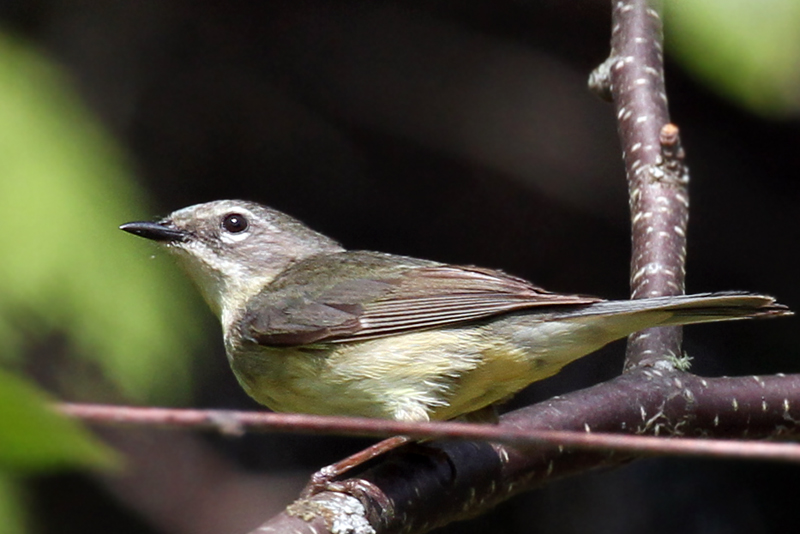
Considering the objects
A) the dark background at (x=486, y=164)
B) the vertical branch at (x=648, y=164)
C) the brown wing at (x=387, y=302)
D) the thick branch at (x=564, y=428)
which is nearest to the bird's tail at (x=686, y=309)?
the brown wing at (x=387, y=302)

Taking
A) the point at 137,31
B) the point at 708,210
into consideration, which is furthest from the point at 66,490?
the point at 708,210

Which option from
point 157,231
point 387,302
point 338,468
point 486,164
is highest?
point 486,164

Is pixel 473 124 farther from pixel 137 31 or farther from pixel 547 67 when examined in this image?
pixel 137 31

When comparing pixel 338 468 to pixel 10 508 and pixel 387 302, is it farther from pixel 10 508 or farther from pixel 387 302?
pixel 10 508

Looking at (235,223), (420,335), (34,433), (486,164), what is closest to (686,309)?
(420,335)

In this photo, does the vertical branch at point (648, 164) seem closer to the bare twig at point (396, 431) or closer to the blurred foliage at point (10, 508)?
the blurred foliage at point (10, 508)
